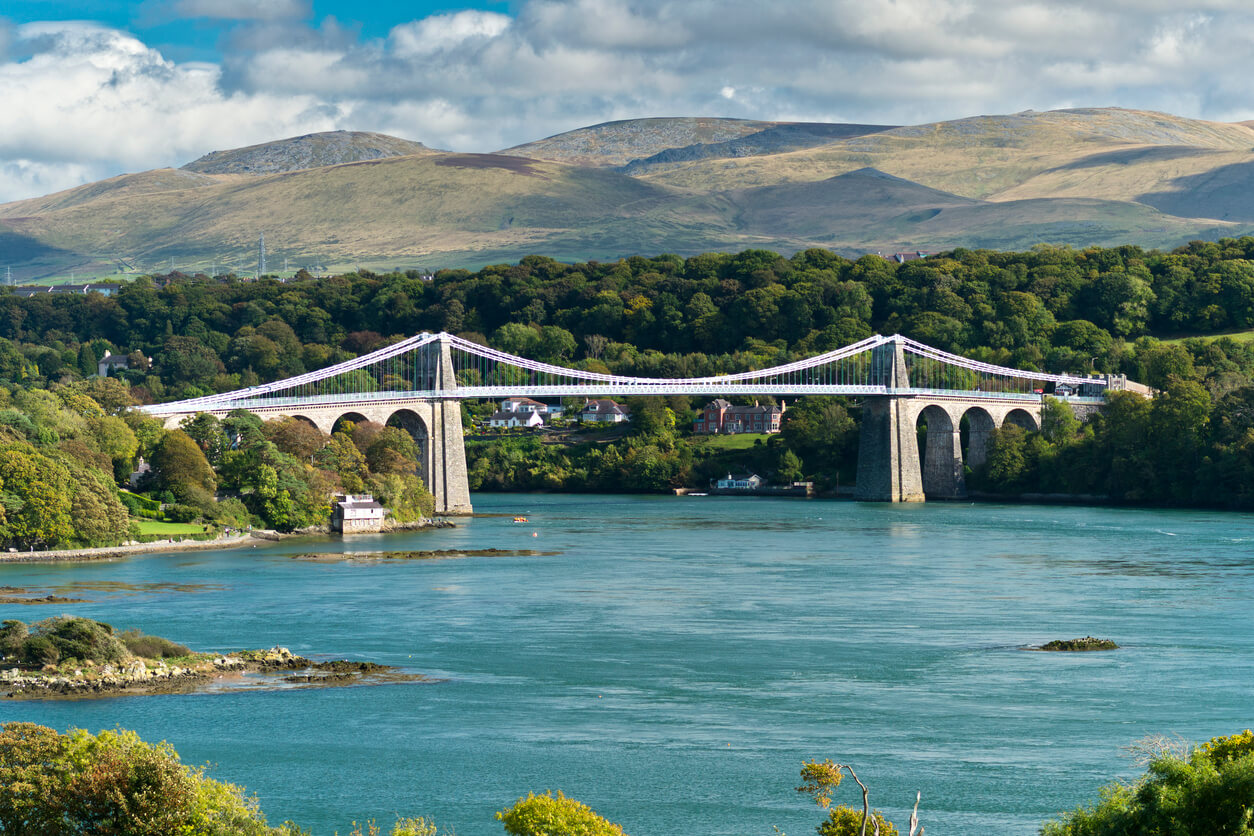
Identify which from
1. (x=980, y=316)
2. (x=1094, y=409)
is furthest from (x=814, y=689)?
(x=980, y=316)

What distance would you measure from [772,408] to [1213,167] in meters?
121

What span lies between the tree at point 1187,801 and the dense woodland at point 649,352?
31084 mm

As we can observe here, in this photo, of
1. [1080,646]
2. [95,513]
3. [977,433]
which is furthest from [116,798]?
[977,433]

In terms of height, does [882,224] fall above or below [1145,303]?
above

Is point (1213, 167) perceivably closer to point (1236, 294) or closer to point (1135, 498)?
point (1236, 294)

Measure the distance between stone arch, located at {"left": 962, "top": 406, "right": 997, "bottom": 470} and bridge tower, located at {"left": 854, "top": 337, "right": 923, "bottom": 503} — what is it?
9.56 ft

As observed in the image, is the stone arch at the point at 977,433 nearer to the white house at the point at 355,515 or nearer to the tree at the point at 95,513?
the white house at the point at 355,515

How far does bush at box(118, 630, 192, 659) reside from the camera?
75.2 ft

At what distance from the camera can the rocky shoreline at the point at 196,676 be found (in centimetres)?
2084

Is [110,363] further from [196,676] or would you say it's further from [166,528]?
[196,676]

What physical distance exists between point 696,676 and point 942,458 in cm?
4517

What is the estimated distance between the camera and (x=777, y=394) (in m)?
66.3

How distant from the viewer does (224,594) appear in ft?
101

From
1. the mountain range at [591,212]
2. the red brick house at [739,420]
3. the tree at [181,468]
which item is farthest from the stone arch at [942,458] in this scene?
the mountain range at [591,212]
